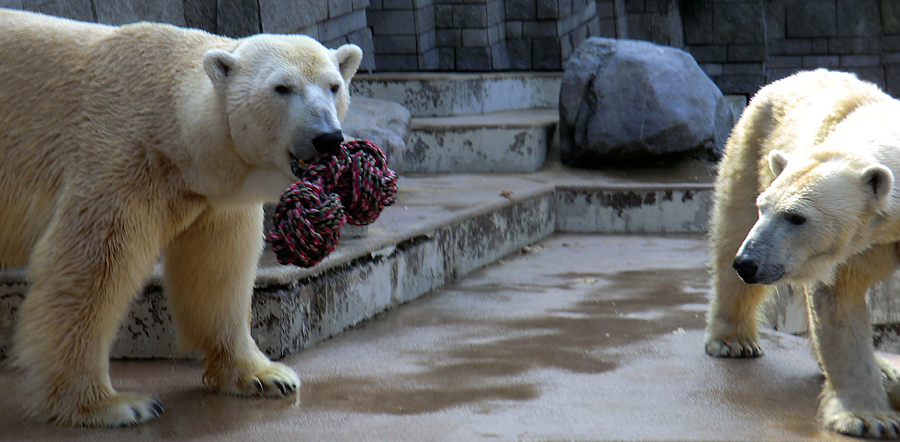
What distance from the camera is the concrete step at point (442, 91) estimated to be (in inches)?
291

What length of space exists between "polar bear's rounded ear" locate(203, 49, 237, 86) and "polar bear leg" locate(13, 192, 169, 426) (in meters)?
0.40

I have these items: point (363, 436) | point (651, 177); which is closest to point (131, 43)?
point (363, 436)

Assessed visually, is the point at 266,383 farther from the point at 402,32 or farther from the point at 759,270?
the point at 402,32

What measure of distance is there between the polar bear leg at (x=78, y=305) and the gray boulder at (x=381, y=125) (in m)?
1.93

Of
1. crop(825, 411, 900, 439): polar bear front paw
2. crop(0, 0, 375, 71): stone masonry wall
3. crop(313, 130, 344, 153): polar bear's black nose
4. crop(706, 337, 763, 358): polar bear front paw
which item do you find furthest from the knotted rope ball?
crop(0, 0, 375, 71): stone masonry wall

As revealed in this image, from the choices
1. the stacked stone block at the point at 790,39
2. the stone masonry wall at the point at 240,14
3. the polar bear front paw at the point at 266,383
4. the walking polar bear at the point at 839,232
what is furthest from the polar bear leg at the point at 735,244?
the stacked stone block at the point at 790,39

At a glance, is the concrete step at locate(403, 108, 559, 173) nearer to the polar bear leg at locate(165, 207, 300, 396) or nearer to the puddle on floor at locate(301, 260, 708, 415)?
the puddle on floor at locate(301, 260, 708, 415)

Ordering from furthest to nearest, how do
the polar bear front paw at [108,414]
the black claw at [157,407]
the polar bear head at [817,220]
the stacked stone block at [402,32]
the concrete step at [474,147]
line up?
the stacked stone block at [402,32], the concrete step at [474,147], the black claw at [157,407], the polar bear front paw at [108,414], the polar bear head at [817,220]

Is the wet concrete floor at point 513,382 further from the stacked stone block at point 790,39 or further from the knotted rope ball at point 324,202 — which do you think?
the stacked stone block at point 790,39

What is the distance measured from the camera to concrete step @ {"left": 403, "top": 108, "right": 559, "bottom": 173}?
655 cm

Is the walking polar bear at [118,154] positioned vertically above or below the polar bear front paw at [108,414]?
above

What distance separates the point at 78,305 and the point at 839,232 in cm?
191

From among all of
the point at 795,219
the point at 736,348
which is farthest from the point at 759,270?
the point at 736,348

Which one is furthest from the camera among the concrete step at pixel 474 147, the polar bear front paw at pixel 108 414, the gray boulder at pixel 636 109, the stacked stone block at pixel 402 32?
the stacked stone block at pixel 402 32
